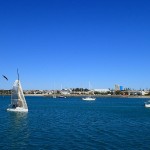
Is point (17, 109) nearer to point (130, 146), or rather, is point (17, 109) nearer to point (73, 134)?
point (73, 134)

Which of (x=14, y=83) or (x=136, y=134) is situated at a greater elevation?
(x=14, y=83)

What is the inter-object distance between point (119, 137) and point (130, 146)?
21.6 ft

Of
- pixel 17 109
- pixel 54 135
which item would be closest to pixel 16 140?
pixel 54 135

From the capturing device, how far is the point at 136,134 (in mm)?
51562

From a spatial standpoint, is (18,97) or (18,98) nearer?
(18,97)

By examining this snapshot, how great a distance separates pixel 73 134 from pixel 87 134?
2.22m

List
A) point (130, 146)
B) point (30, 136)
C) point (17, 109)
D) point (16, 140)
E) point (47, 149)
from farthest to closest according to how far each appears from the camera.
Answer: point (17, 109) < point (30, 136) < point (16, 140) < point (130, 146) < point (47, 149)

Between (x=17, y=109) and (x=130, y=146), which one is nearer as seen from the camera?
(x=130, y=146)

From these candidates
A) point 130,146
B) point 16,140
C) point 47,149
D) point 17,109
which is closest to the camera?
point 47,149

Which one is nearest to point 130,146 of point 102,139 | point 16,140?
point 102,139

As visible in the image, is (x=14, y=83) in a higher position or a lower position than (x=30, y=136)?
higher

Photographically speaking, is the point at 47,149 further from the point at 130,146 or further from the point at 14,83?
the point at 14,83

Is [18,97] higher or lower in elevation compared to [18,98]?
higher

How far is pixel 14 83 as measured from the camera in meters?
98.6
